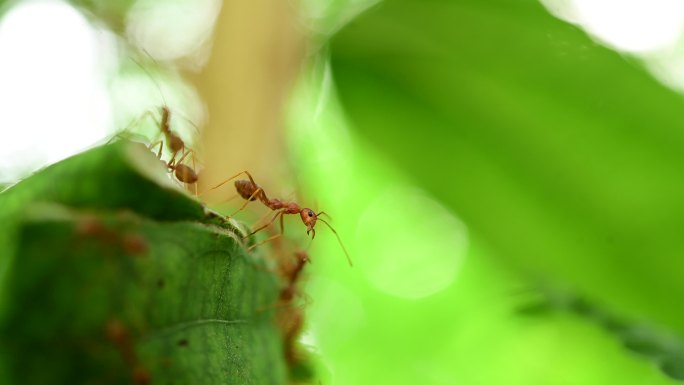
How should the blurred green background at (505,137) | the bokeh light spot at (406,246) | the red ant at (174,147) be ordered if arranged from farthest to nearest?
1. the bokeh light spot at (406,246)
2. the blurred green background at (505,137)
3. the red ant at (174,147)

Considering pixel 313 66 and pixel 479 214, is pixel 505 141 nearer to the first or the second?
pixel 479 214

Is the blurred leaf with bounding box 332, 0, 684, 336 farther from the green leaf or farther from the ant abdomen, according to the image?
the ant abdomen

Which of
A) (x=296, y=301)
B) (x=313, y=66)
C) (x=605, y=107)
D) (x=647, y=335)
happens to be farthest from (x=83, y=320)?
Answer: (x=313, y=66)

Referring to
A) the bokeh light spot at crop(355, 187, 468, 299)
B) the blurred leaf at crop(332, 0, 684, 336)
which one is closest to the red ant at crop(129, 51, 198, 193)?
the blurred leaf at crop(332, 0, 684, 336)

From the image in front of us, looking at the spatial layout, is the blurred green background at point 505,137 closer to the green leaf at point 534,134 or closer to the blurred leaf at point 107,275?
the green leaf at point 534,134

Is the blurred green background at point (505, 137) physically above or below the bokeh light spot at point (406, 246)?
below

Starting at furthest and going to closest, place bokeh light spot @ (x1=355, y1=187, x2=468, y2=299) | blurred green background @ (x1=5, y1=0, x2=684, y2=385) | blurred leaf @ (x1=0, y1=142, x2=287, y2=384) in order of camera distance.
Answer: bokeh light spot @ (x1=355, y1=187, x2=468, y2=299)
blurred green background @ (x1=5, y1=0, x2=684, y2=385)
blurred leaf @ (x1=0, y1=142, x2=287, y2=384)

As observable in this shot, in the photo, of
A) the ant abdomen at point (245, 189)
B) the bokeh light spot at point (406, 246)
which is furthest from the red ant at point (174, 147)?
the bokeh light spot at point (406, 246)

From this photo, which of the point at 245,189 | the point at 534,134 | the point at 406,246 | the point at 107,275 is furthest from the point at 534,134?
the point at 406,246
